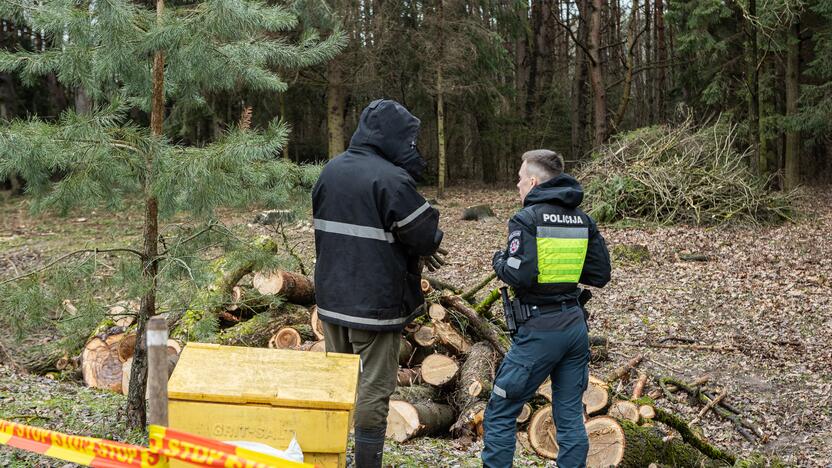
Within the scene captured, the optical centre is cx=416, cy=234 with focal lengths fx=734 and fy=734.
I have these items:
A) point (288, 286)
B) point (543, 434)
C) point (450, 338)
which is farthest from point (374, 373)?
point (288, 286)

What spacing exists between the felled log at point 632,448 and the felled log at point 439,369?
4.96 feet

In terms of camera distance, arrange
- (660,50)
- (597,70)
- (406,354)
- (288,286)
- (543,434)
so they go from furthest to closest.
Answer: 1. (660,50)
2. (597,70)
3. (288,286)
4. (406,354)
5. (543,434)

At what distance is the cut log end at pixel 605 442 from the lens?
5.08 metres

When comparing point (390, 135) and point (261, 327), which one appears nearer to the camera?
point (390, 135)

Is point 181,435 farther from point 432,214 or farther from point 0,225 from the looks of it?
point 0,225

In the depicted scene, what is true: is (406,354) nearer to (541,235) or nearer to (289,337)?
(289,337)

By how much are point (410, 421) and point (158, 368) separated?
3.20 meters

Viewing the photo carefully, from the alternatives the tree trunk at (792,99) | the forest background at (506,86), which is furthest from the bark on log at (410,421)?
the tree trunk at (792,99)

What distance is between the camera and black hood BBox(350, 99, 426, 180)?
4023mm

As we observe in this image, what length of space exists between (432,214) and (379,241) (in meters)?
0.32

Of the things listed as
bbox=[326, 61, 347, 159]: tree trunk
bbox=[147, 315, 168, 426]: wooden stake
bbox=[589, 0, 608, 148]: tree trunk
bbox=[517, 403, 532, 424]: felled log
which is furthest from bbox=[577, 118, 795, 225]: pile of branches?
bbox=[147, 315, 168, 426]: wooden stake

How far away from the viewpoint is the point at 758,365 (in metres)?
7.64

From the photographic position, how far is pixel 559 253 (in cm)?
416

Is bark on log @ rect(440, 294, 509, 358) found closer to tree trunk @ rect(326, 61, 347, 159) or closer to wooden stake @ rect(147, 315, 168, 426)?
wooden stake @ rect(147, 315, 168, 426)
